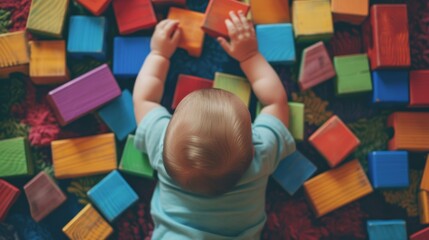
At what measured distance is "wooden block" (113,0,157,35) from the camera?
0.86 m

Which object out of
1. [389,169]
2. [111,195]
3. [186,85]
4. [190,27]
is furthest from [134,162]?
[389,169]

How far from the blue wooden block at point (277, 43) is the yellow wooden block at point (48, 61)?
0.37 metres

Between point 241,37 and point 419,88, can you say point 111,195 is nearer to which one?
point 241,37

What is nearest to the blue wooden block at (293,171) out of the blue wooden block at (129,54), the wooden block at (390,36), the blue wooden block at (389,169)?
the blue wooden block at (389,169)

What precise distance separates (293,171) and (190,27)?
335 millimetres

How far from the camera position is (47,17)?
85 cm

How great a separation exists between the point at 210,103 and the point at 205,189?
13cm

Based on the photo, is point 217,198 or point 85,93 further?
point 85,93

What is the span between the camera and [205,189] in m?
0.67

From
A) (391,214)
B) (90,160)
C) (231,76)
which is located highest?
(231,76)

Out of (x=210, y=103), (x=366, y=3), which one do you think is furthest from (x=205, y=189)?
(x=366, y=3)

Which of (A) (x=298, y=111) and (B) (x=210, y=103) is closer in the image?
(B) (x=210, y=103)

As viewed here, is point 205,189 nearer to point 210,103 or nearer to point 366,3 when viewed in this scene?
point 210,103

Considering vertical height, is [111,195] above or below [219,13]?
below
